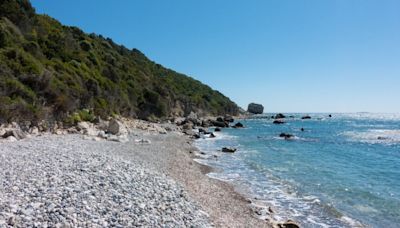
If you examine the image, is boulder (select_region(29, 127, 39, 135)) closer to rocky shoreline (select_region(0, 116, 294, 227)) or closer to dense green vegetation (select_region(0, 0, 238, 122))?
dense green vegetation (select_region(0, 0, 238, 122))

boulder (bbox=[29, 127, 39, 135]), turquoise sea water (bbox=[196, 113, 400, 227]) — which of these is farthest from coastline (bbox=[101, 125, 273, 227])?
boulder (bbox=[29, 127, 39, 135])

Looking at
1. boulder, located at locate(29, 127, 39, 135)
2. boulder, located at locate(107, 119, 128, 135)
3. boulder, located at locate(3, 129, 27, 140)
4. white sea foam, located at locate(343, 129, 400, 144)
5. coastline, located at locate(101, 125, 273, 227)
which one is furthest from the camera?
white sea foam, located at locate(343, 129, 400, 144)

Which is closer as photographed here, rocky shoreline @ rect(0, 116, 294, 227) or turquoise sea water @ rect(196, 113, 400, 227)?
rocky shoreline @ rect(0, 116, 294, 227)

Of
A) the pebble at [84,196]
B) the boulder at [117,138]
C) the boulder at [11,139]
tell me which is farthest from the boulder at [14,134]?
the boulder at [117,138]

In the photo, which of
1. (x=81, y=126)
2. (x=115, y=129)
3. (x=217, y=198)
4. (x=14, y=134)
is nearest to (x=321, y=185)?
(x=217, y=198)

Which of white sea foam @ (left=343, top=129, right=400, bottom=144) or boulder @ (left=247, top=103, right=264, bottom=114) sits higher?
boulder @ (left=247, top=103, right=264, bottom=114)

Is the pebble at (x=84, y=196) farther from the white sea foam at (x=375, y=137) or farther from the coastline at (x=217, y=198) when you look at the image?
the white sea foam at (x=375, y=137)

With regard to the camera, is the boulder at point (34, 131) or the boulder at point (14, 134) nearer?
the boulder at point (14, 134)

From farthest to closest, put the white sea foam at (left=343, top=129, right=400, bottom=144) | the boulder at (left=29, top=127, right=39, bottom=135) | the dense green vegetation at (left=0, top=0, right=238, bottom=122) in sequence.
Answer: the white sea foam at (left=343, top=129, right=400, bottom=144)
the dense green vegetation at (left=0, top=0, right=238, bottom=122)
the boulder at (left=29, top=127, right=39, bottom=135)

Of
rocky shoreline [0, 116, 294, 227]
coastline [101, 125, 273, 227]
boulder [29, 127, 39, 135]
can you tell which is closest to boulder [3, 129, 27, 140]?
rocky shoreline [0, 116, 294, 227]

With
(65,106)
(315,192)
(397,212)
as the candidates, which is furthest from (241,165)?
(65,106)

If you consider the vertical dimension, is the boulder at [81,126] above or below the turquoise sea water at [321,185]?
above

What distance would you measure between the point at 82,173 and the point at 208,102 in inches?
3927

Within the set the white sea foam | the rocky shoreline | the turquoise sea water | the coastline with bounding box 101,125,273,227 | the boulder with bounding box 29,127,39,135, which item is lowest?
the turquoise sea water
